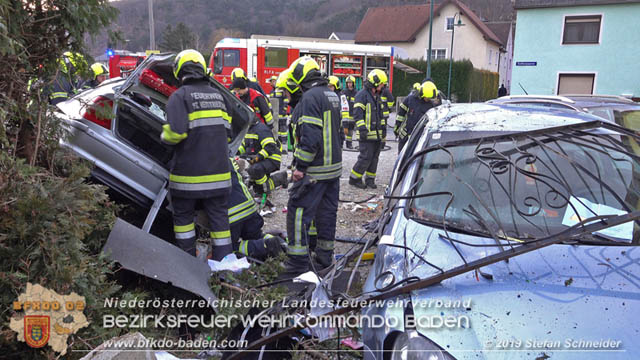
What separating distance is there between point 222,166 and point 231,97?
825 millimetres

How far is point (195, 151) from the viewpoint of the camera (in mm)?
3859

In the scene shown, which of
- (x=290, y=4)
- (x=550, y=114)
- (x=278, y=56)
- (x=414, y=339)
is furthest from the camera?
(x=290, y=4)

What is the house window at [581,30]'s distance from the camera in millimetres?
21828

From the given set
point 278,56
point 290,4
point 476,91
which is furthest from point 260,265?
point 290,4

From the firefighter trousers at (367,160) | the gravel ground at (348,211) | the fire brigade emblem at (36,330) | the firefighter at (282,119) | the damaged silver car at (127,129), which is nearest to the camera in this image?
the fire brigade emblem at (36,330)

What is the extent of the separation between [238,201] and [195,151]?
2.61 ft

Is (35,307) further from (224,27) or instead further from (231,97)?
(224,27)

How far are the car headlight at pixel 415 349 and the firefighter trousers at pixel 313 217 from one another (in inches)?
89.5

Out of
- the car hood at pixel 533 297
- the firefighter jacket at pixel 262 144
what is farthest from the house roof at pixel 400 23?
the car hood at pixel 533 297

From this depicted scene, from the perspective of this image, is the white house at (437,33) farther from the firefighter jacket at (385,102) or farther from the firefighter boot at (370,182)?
the firefighter boot at (370,182)

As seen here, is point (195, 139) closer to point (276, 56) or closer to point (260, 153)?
point (260, 153)

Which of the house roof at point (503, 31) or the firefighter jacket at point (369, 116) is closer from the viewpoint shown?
the firefighter jacket at point (369, 116)

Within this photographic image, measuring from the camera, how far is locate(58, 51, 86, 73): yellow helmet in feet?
9.67

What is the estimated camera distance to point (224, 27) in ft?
213
